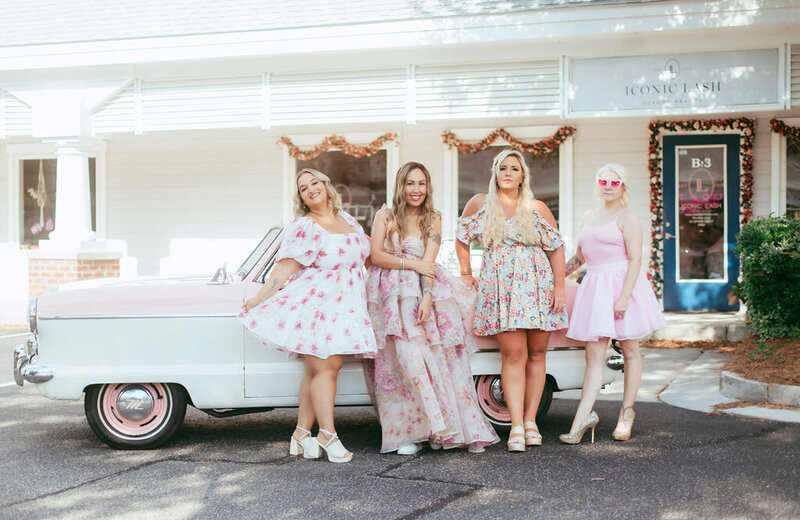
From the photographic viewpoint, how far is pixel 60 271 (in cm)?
1241

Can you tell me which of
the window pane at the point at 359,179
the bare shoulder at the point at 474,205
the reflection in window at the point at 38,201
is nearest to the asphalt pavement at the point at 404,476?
the bare shoulder at the point at 474,205

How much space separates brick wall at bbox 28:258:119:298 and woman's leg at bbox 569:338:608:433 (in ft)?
27.6

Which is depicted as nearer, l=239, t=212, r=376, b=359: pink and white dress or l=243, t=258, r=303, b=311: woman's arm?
l=239, t=212, r=376, b=359: pink and white dress

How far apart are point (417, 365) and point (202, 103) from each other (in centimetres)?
728

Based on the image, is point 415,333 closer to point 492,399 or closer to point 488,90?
point 492,399

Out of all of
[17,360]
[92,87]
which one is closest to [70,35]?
[92,87]

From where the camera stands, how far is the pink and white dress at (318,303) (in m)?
5.34

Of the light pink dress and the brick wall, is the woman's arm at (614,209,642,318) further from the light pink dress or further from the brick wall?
the brick wall

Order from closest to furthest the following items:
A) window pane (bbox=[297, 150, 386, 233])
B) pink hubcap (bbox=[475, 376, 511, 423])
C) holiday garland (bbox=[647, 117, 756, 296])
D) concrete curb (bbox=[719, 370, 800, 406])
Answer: pink hubcap (bbox=[475, 376, 511, 423])
concrete curb (bbox=[719, 370, 800, 406])
holiday garland (bbox=[647, 117, 756, 296])
window pane (bbox=[297, 150, 386, 233])

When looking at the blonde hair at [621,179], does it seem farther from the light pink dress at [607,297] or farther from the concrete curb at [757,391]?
the concrete curb at [757,391]

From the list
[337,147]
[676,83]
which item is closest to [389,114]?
[337,147]

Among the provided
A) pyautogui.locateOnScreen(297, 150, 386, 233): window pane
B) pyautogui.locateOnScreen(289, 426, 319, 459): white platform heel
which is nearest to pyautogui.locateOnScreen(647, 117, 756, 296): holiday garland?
pyautogui.locateOnScreen(297, 150, 386, 233): window pane

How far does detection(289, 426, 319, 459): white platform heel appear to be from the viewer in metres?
5.48

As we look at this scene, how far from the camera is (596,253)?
5.89 metres
